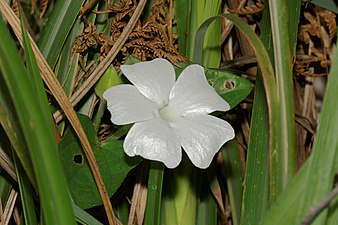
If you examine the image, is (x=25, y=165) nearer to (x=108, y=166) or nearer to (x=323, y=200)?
(x=108, y=166)

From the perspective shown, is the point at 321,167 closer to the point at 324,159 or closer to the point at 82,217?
the point at 324,159

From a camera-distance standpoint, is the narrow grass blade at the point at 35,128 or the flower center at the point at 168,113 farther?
the flower center at the point at 168,113

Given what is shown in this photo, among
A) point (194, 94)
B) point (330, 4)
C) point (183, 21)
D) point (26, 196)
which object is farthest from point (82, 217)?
point (330, 4)

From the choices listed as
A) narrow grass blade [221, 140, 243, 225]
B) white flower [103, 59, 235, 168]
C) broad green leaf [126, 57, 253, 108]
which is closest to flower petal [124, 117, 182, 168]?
white flower [103, 59, 235, 168]

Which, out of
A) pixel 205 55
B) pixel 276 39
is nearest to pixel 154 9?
pixel 205 55

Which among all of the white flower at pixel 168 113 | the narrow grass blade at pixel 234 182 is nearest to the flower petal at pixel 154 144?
the white flower at pixel 168 113

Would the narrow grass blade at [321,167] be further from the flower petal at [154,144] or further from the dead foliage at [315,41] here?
the dead foliage at [315,41]
